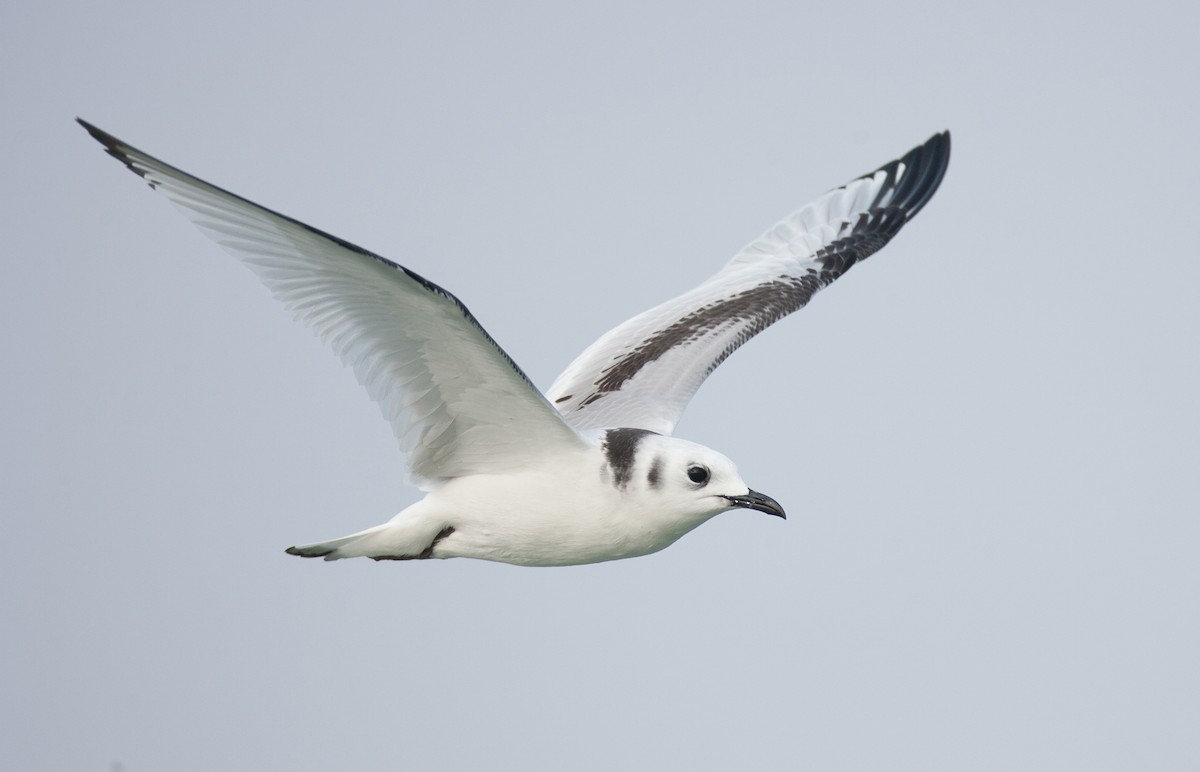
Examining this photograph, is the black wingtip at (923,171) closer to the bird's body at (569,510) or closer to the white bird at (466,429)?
the white bird at (466,429)

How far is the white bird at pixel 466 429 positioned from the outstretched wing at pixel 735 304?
0.24ft

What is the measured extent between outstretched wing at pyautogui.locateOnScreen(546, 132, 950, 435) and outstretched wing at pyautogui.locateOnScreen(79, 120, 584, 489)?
138 centimetres

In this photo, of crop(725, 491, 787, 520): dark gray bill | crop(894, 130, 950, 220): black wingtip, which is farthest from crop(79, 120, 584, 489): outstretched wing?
crop(894, 130, 950, 220): black wingtip

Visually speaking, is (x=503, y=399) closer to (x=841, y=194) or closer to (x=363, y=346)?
(x=363, y=346)

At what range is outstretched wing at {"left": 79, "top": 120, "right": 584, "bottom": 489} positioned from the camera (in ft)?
→ 21.3

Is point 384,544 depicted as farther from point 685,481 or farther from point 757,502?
point 757,502

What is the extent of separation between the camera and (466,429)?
7727 mm

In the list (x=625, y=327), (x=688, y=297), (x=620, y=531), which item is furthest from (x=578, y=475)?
(x=688, y=297)

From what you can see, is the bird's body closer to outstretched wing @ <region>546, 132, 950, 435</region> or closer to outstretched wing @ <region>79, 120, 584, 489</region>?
outstretched wing @ <region>79, 120, 584, 489</region>

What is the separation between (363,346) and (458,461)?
95 cm

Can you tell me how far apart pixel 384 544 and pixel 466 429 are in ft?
2.61

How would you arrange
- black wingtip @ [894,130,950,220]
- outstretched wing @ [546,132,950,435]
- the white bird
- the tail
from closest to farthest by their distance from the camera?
the white bird, the tail, outstretched wing @ [546,132,950,435], black wingtip @ [894,130,950,220]

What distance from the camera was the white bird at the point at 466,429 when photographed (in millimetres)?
6664

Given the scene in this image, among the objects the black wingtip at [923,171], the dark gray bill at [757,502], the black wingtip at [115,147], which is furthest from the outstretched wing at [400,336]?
the black wingtip at [923,171]
